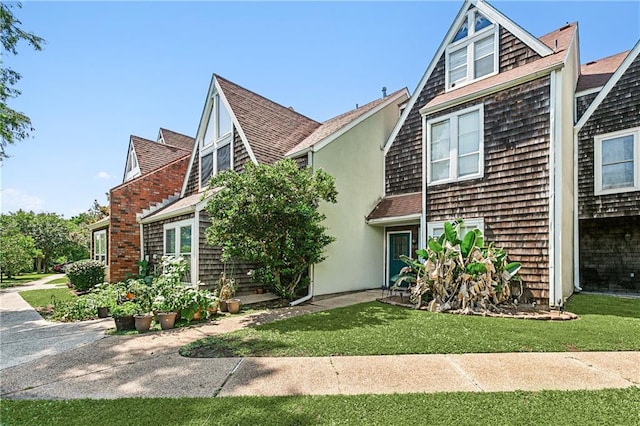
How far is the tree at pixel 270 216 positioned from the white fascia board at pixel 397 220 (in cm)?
285

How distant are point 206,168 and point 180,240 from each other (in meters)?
4.02

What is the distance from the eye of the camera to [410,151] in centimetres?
1191

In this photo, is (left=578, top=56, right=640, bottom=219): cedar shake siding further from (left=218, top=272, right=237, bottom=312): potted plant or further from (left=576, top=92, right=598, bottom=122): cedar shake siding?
(left=218, top=272, right=237, bottom=312): potted plant

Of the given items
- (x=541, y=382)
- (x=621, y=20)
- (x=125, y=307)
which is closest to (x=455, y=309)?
(x=541, y=382)

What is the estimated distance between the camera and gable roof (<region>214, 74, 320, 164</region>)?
12.0m

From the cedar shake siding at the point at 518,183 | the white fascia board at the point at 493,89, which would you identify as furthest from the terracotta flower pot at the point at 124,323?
the white fascia board at the point at 493,89

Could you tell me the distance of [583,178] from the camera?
10.3 meters

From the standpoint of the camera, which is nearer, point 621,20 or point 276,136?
point 621,20

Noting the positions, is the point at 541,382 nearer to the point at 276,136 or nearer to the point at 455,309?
the point at 455,309

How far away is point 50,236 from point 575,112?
37904mm

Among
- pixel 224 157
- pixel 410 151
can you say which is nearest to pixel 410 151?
pixel 410 151

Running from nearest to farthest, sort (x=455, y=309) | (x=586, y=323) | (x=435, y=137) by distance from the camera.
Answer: (x=586, y=323)
(x=455, y=309)
(x=435, y=137)

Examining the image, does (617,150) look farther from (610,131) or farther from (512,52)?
(512,52)

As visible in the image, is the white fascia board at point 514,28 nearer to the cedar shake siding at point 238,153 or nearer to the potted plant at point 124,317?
the cedar shake siding at point 238,153
